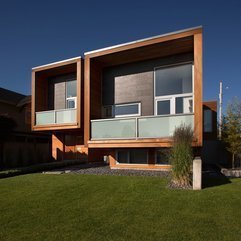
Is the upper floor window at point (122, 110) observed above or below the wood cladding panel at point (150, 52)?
below

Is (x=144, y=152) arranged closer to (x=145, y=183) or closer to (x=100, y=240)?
(x=145, y=183)

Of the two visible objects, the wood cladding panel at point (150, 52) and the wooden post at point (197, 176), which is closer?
the wooden post at point (197, 176)

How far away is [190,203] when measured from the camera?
18.4ft

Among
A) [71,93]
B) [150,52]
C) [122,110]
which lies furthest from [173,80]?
[71,93]

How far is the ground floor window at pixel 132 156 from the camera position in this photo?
40.1 ft

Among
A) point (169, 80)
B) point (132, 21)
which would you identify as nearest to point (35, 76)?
point (132, 21)

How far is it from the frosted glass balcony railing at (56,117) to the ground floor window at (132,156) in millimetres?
3666

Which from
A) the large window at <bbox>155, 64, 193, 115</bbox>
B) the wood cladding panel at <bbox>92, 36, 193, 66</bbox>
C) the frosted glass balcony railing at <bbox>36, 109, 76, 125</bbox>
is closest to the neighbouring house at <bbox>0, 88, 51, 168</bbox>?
the frosted glass balcony railing at <bbox>36, 109, 76, 125</bbox>

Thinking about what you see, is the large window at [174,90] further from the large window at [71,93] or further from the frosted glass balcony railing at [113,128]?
the large window at [71,93]

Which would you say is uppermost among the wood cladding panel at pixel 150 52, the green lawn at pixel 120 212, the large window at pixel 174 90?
the wood cladding panel at pixel 150 52

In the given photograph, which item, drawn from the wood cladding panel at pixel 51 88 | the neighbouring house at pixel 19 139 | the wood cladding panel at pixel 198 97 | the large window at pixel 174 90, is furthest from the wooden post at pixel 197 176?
the neighbouring house at pixel 19 139

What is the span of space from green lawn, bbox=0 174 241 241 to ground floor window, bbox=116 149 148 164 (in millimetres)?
4334

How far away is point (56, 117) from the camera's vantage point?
14148 millimetres

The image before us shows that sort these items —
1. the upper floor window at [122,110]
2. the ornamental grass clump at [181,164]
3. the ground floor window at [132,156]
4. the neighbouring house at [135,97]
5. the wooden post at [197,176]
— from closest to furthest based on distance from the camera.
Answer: the wooden post at [197,176] < the ornamental grass clump at [181,164] < the neighbouring house at [135,97] < the ground floor window at [132,156] < the upper floor window at [122,110]
